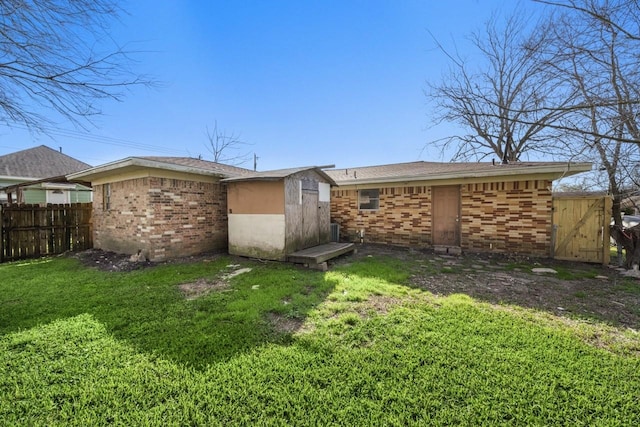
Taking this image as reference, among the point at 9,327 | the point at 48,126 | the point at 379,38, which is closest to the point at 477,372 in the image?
the point at 9,327

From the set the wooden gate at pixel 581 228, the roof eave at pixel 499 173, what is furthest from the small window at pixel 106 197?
the wooden gate at pixel 581 228

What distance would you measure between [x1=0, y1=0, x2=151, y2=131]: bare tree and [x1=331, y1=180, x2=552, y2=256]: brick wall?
8074 mm

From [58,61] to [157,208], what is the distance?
4.14m

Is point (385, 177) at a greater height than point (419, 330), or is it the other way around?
point (385, 177)

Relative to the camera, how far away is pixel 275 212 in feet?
22.2

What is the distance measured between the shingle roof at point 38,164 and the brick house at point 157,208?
9.68m

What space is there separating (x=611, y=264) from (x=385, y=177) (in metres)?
6.40

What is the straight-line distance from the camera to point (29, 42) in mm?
3197

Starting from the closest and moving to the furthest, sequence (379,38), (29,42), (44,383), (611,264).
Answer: (44,383) < (29,42) < (611,264) < (379,38)

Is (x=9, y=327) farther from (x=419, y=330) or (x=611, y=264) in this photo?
(x=611, y=264)

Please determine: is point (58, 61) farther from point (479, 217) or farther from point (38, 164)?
point (38, 164)

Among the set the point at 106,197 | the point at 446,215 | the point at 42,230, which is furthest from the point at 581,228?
the point at 42,230

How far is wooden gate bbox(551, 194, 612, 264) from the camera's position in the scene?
677cm

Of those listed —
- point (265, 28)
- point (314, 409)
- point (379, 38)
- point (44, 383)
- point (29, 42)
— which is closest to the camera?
point (314, 409)
